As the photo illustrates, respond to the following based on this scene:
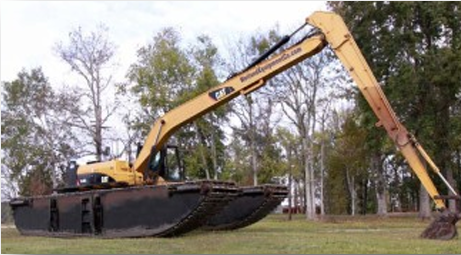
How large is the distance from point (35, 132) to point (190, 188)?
32.0 meters

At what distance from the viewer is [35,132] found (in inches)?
1768

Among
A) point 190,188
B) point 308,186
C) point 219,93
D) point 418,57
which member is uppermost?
point 418,57

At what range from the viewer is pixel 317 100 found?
3878cm

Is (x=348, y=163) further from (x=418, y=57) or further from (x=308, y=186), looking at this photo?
(x=418, y=57)

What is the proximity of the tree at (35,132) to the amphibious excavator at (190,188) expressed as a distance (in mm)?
24942

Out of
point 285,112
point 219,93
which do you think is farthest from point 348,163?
point 219,93

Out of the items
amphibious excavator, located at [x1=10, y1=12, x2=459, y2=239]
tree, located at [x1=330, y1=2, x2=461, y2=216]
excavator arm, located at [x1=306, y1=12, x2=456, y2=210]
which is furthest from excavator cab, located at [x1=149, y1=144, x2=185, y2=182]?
tree, located at [x1=330, y1=2, x2=461, y2=216]

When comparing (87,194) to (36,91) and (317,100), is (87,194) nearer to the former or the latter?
(317,100)

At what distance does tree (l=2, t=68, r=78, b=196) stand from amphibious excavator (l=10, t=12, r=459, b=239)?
24.9 metres

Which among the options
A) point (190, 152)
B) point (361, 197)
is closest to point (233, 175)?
point (190, 152)

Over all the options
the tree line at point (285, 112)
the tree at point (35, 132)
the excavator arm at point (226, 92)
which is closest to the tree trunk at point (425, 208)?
the tree line at point (285, 112)

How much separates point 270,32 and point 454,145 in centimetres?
1124

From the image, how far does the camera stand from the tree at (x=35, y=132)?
4359 centimetres

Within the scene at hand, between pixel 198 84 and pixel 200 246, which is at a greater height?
pixel 198 84
